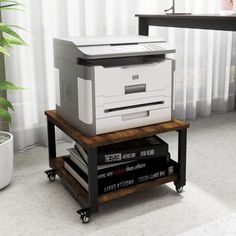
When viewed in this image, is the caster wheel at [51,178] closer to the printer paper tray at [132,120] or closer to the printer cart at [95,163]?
the printer cart at [95,163]

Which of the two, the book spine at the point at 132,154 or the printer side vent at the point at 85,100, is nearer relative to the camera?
the printer side vent at the point at 85,100

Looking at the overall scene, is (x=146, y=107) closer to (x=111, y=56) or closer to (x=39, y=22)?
(x=111, y=56)

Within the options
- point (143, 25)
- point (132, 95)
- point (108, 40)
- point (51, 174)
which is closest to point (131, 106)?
point (132, 95)

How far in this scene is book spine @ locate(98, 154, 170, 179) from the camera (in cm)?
165

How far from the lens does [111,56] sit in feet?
5.09

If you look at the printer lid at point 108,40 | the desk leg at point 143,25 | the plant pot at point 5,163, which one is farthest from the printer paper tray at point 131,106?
the desk leg at point 143,25

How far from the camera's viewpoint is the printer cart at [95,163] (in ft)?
5.08

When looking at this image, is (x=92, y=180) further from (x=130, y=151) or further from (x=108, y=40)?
(x=108, y=40)

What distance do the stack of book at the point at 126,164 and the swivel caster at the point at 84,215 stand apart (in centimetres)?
10

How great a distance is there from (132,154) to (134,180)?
12cm

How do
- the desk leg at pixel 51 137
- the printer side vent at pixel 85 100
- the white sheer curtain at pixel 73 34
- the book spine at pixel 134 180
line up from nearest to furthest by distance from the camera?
the printer side vent at pixel 85 100, the book spine at pixel 134 180, the desk leg at pixel 51 137, the white sheer curtain at pixel 73 34

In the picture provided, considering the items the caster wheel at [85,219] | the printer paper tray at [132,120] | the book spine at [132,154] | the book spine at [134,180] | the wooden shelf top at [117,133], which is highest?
the printer paper tray at [132,120]

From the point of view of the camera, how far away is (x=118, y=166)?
1.69 meters

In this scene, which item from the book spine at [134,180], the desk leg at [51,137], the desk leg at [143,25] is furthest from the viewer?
the desk leg at [143,25]
